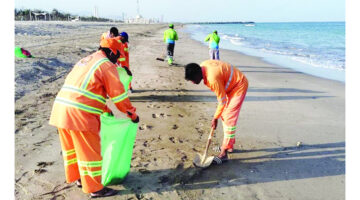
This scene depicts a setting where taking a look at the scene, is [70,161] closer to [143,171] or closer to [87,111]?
[87,111]

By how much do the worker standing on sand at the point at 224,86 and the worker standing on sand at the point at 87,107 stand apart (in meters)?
1.01

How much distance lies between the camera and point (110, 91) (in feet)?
8.98

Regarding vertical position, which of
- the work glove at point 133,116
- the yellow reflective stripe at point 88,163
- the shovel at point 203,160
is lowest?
the shovel at point 203,160

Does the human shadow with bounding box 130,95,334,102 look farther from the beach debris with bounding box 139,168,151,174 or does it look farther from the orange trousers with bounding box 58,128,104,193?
the orange trousers with bounding box 58,128,104,193

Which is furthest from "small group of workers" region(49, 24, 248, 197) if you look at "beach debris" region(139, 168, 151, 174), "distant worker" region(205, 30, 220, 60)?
"distant worker" region(205, 30, 220, 60)

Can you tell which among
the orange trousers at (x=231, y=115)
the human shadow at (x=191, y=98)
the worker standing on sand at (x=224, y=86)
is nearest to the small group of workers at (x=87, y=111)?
the worker standing on sand at (x=224, y=86)

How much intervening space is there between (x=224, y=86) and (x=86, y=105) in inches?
74.0

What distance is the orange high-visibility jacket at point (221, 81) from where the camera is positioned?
3.45 m

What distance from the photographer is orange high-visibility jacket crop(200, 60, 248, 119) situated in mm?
3453

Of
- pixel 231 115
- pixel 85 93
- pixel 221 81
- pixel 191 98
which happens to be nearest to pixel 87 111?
pixel 85 93

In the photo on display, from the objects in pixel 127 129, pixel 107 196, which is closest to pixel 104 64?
pixel 127 129

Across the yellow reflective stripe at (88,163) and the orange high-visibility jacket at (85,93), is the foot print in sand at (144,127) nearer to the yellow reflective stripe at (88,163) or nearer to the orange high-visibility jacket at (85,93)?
the yellow reflective stripe at (88,163)

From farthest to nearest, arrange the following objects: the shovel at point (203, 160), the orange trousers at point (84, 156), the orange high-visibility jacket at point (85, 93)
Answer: the shovel at point (203, 160) < the orange trousers at point (84, 156) < the orange high-visibility jacket at point (85, 93)

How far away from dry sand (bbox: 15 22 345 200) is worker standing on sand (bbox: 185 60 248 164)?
0.53 m
